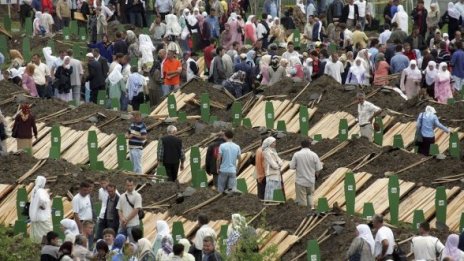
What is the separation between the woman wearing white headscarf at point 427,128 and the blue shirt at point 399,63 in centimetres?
852

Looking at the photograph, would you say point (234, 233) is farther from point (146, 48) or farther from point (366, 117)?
point (146, 48)

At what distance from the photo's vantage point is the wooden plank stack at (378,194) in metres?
45.4

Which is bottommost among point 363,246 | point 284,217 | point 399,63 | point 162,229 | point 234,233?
point 399,63

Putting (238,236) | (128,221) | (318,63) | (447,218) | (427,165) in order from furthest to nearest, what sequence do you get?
1. (318,63)
2. (427,165)
3. (447,218)
4. (128,221)
5. (238,236)

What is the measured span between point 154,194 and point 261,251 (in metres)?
5.99

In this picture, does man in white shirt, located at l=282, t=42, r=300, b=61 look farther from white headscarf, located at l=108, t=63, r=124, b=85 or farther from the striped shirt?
the striped shirt

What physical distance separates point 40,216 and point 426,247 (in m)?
7.83

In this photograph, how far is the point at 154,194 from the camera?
148ft

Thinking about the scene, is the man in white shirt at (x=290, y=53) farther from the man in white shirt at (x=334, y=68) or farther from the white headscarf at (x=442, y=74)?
the white headscarf at (x=442, y=74)

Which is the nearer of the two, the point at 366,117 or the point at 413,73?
the point at 366,117

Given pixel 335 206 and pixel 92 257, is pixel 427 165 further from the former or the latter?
pixel 92 257

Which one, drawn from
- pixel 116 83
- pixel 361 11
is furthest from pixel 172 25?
pixel 116 83

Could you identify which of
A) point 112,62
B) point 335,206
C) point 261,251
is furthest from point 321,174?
point 112,62

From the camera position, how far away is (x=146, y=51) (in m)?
60.9
